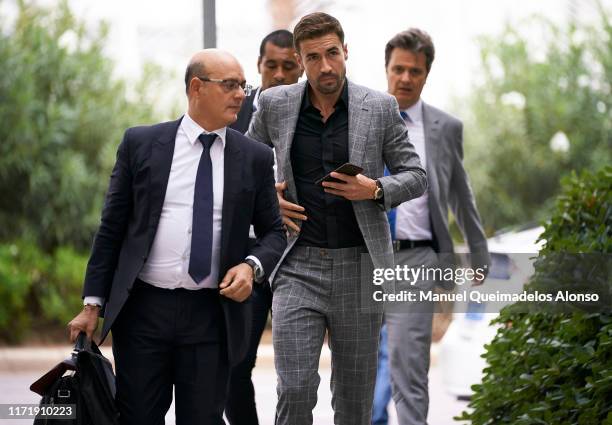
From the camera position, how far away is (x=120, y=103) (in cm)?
1786

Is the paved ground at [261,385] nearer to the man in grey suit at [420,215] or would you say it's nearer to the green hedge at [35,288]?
the green hedge at [35,288]

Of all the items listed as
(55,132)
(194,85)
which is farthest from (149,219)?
(55,132)

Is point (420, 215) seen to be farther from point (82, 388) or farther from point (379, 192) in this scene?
point (82, 388)

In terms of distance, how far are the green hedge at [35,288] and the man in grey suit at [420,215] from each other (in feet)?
25.9

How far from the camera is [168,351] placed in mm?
5191

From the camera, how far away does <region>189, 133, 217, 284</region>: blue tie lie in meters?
5.07

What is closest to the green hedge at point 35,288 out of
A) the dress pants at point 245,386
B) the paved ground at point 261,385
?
the paved ground at point 261,385

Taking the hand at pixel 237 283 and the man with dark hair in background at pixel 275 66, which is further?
the man with dark hair in background at pixel 275 66

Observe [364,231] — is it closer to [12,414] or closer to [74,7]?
[12,414]

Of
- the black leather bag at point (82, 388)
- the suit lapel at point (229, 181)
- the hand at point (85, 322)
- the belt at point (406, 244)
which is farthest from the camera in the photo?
the belt at point (406, 244)

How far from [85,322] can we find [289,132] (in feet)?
4.11

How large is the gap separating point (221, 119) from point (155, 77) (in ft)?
45.7

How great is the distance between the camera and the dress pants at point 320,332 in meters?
5.46

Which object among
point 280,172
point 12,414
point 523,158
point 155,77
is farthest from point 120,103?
point 280,172
